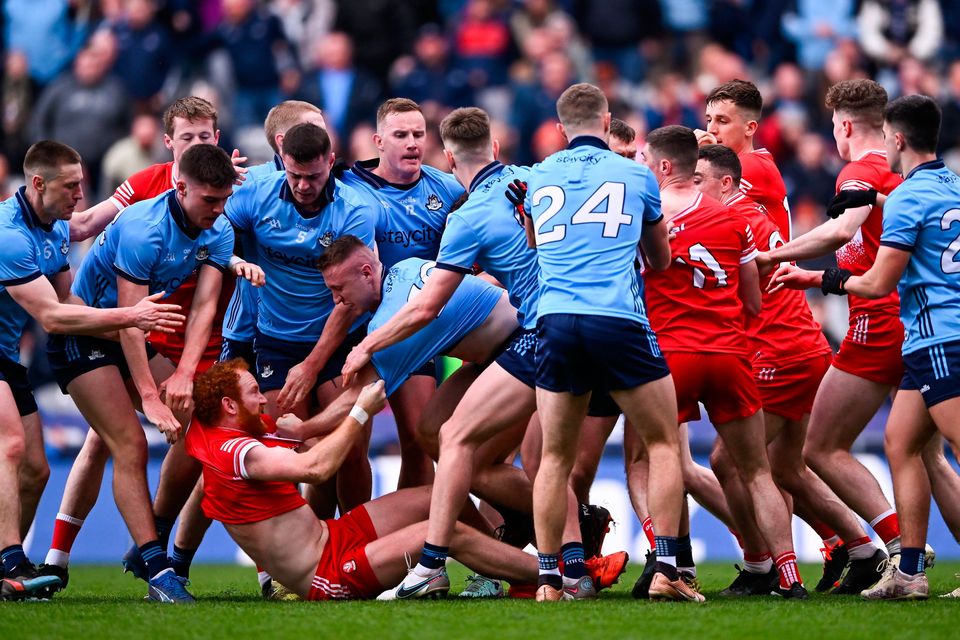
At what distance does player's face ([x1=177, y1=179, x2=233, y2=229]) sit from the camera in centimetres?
788

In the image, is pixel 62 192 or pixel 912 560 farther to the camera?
pixel 62 192

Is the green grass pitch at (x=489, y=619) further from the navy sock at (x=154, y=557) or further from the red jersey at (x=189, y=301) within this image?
the red jersey at (x=189, y=301)

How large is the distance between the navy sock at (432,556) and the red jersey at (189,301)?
7.65 feet

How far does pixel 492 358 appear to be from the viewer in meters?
8.36

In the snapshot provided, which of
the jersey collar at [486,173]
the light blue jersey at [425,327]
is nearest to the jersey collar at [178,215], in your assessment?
the light blue jersey at [425,327]

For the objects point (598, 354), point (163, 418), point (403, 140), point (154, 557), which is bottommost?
point (154, 557)

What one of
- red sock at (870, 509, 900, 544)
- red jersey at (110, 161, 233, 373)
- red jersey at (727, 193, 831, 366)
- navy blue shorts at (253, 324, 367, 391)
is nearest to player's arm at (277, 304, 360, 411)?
navy blue shorts at (253, 324, 367, 391)

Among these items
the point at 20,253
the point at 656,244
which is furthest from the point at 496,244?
the point at 20,253

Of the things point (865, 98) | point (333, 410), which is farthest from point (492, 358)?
point (865, 98)

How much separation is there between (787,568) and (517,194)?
2.68m

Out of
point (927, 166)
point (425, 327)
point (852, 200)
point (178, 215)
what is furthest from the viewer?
point (178, 215)

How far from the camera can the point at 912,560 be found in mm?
7227

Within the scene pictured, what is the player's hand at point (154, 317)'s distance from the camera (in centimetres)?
746

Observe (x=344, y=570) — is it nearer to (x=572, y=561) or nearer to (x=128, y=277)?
(x=572, y=561)
